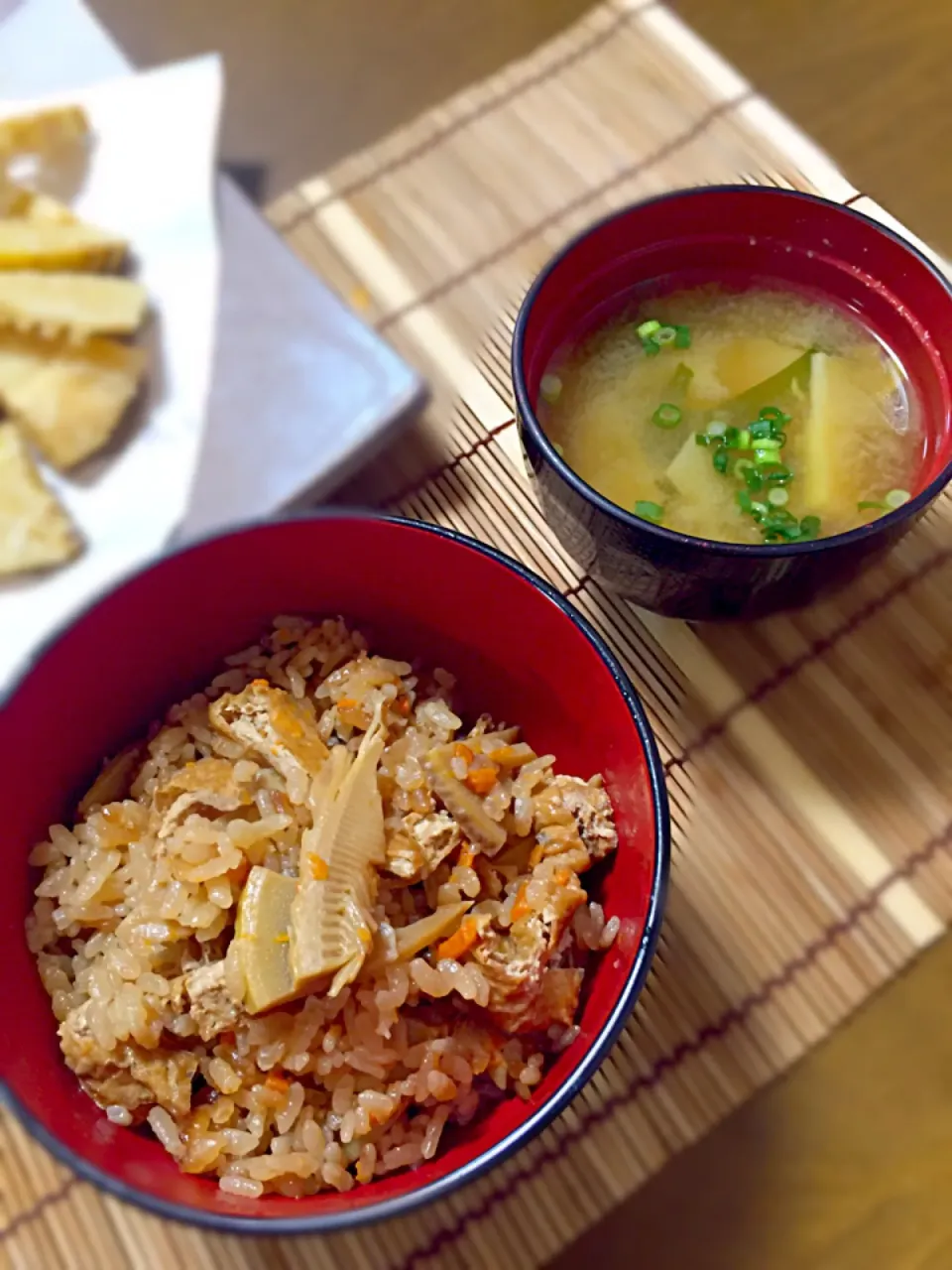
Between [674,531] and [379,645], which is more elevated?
[674,531]

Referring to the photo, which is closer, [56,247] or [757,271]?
[757,271]

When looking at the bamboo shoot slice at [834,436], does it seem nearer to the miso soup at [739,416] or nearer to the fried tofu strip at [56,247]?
the miso soup at [739,416]

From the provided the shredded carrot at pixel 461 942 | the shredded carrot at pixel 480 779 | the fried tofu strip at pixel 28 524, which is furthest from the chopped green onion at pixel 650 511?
the fried tofu strip at pixel 28 524

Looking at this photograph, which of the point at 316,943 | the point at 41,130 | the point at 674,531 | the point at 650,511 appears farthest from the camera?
the point at 41,130

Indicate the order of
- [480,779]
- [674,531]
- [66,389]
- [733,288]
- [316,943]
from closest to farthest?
[316,943] < [480,779] < [674,531] < [733,288] < [66,389]

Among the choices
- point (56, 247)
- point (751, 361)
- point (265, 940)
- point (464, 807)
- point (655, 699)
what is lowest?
point (265, 940)

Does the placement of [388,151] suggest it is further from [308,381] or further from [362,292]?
[308,381]

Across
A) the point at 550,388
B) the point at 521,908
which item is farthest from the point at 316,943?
the point at 550,388

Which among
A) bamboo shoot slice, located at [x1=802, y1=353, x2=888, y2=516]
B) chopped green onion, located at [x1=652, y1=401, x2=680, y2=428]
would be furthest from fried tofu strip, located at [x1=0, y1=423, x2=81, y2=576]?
bamboo shoot slice, located at [x1=802, y1=353, x2=888, y2=516]

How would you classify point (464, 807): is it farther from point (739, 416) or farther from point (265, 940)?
point (739, 416)
